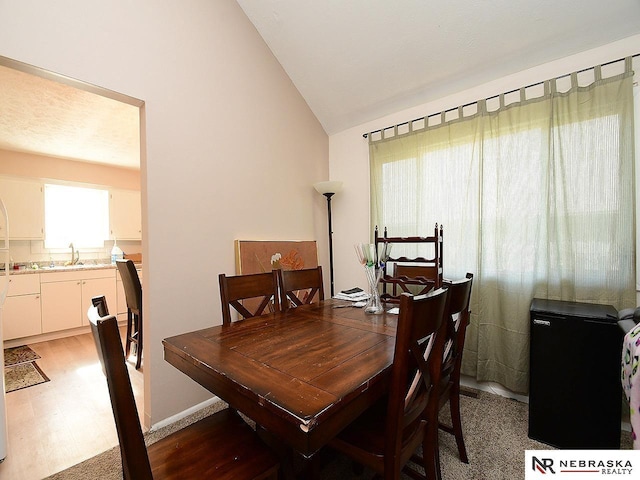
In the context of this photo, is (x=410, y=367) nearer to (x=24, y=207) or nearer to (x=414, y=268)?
(x=414, y=268)

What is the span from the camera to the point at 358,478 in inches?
57.8

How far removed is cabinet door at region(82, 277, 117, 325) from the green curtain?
4.23 meters

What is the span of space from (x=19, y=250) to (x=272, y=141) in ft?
12.9

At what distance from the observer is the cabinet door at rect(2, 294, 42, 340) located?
11.1 ft

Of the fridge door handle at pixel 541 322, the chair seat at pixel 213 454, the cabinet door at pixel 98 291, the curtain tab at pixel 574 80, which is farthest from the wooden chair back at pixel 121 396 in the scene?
the cabinet door at pixel 98 291

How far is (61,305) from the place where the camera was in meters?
3.72

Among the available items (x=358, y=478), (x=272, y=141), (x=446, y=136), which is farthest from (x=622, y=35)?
(x=358, y=478)

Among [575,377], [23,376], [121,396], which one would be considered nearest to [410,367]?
[121,396]

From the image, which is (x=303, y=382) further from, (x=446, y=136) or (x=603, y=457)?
(x=446, y=136)

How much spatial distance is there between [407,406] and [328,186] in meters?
2.38

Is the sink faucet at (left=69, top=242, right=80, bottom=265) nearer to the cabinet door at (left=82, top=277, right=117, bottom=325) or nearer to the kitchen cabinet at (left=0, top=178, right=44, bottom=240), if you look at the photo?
the kitchen cabinet at (left=0, top=178, right=44, bottom=240)

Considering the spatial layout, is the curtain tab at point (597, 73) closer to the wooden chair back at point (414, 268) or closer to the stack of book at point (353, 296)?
the wooden chair back at point (414, 268)

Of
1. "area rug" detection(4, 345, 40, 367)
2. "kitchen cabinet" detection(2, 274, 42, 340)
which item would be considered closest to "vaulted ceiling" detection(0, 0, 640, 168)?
"kitchen cabinet" detection(2, 274, 42, 340)

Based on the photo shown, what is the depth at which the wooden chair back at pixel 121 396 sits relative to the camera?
69cm
